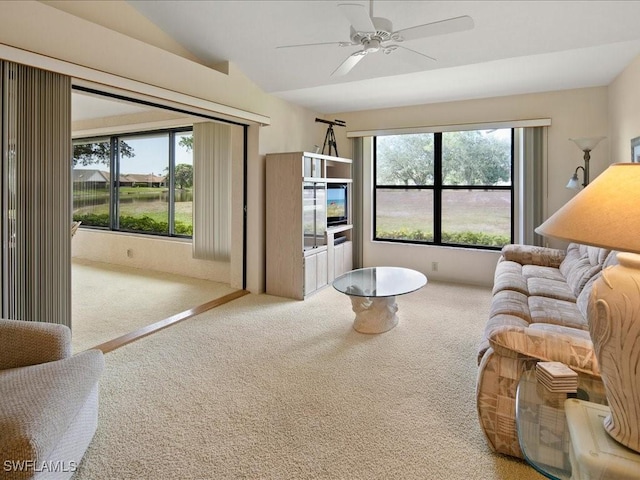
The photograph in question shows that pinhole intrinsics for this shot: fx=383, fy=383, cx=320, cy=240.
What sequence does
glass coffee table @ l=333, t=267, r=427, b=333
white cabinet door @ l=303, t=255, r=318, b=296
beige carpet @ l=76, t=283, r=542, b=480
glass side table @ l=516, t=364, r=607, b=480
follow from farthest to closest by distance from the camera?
white cabinet door @ l=303, t=255, r=318, b=296
glass coffee table @ l=333, t=267, r=427, b=333
beige carpet @ l=76, t=283, r=542, b=480
glass side table @ l=516, t=364, r=607, b=480

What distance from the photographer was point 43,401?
1.49m

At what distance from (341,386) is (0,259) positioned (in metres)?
2.30

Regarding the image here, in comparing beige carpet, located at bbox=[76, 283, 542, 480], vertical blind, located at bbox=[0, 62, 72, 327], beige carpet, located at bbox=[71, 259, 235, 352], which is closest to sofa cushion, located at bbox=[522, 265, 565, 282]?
beige carpet, located at bbox=[76, 283, 542, 480]

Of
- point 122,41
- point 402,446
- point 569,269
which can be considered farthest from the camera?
point 569,269

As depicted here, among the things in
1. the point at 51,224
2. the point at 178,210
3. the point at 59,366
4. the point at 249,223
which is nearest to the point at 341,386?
the point at 59,366

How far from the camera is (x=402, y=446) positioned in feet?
6.43

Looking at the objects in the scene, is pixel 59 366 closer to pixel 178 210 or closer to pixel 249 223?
pixel 249 223

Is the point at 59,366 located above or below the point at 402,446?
above

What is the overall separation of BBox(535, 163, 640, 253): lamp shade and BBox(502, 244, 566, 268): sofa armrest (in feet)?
10.4

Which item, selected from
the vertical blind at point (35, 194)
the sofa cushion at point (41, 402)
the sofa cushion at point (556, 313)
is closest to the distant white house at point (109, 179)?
the vertical blind at point (35, 194)

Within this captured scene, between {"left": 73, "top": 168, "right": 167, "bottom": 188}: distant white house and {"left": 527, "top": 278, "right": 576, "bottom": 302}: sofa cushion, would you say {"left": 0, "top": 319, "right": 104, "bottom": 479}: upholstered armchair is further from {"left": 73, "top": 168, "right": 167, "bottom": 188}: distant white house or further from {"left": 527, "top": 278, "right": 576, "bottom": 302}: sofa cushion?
{"left": 73, "top": 168, "right": 167, "bottom": 188}: distant white house

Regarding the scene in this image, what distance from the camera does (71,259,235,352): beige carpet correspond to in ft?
11.9

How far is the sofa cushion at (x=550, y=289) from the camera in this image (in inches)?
117

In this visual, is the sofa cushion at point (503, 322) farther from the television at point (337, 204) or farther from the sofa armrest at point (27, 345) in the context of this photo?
the television at point (337, 204)
